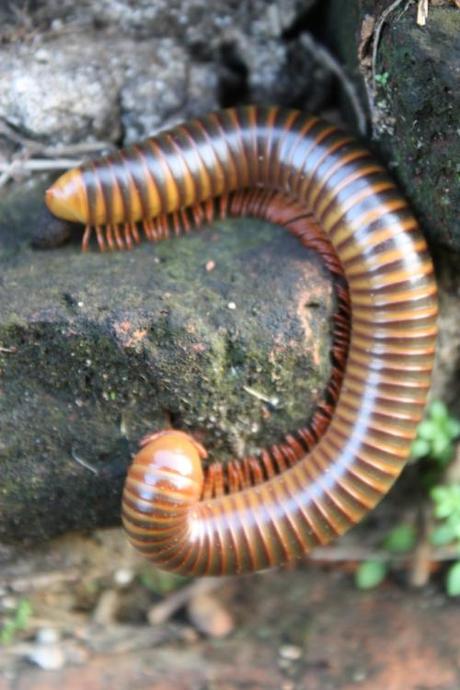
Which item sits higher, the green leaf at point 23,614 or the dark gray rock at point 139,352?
the dark gray rock at point 139,352

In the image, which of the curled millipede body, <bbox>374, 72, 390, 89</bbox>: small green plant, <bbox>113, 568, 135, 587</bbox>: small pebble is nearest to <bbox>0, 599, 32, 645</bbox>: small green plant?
<bbox>113, 568, 135, 587</bbox>: small pebble

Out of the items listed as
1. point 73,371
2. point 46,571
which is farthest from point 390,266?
point 46,571

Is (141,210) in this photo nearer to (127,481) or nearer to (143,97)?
(143,97)

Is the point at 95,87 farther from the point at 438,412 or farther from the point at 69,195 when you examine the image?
the point at 438,412

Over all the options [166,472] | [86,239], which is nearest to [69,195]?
[86,239]

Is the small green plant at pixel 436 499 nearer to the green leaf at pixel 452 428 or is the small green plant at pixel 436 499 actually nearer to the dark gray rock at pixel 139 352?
the green leaf at pixel 452 428

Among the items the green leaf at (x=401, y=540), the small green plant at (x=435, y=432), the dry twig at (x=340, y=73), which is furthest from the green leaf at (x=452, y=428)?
the dry twig at (x=340, y=73)

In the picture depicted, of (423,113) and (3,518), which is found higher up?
(423,113)
